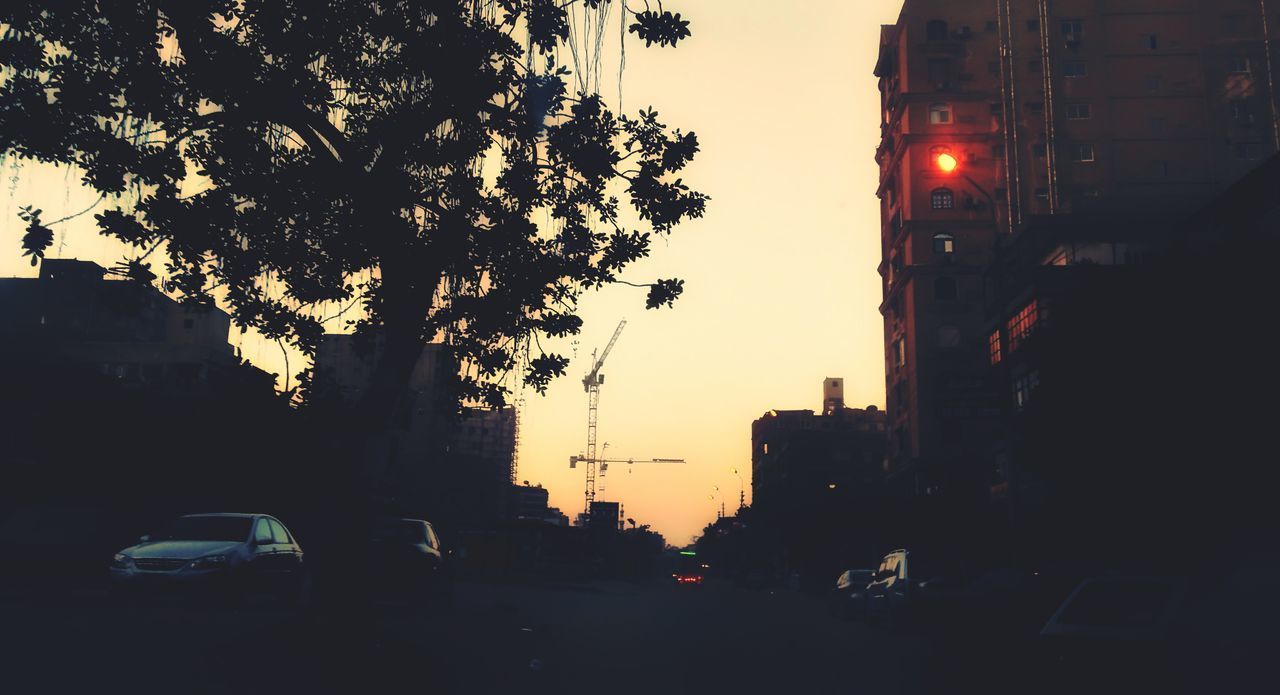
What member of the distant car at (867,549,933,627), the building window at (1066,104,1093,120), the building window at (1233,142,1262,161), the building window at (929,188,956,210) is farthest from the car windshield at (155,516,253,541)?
the building window at (1233,142,1262,161)

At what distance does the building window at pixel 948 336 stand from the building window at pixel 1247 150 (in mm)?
22685

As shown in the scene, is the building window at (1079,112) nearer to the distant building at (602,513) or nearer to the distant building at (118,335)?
the distant building at (602,513)

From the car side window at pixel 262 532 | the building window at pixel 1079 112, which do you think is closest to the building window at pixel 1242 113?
the building window at pixel 1079 112

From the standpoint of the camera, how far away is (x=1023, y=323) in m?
43.9

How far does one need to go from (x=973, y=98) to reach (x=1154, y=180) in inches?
497

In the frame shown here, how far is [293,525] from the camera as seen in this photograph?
40.5 meters

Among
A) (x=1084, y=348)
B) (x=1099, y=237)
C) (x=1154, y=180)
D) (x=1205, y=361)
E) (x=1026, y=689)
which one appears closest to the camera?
(x=1026, y=689)

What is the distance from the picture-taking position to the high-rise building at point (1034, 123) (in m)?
70.2

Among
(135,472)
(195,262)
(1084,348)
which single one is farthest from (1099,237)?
(195,262)

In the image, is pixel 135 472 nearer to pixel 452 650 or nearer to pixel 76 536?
pixel 76 536

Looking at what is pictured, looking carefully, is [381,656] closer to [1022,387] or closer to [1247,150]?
[1022,387]

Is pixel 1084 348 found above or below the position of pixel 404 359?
above

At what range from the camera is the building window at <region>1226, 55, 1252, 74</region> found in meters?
72.7

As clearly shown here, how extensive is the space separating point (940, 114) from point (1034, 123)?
21.5 ft
